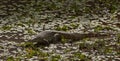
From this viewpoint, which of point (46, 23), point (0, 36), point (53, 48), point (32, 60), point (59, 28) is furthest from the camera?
point (46, 23)

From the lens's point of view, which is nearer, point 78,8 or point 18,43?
point 18,43

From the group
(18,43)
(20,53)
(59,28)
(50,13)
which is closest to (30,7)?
(50,13)

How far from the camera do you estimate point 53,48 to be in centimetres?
1195

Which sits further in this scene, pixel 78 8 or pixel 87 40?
pixel 78 8

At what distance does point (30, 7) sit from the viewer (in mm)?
17516

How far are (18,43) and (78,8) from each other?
5836 millimetres

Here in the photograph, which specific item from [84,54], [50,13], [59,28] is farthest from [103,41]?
[50,13]

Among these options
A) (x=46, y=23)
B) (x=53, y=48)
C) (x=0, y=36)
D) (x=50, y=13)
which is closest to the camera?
(x=53, y=48)

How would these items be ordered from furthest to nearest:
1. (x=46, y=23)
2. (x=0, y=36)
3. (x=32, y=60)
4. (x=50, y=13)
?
(x=50, y=13)
(x=46, y=23)
(x=0, y=36)
(x=32, y=60)

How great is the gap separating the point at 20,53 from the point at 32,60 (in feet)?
2.65

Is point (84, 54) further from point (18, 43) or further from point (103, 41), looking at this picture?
point (18, 43)

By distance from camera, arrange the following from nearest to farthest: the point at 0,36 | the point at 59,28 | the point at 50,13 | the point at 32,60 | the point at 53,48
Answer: the point at 32,60
the point at 53,48
the point at 0,36
the point at 59,28
the point at 50,13

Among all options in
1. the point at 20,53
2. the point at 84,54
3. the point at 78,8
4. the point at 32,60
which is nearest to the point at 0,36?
the point at 20,53

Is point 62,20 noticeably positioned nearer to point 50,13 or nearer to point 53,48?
point 50,13
